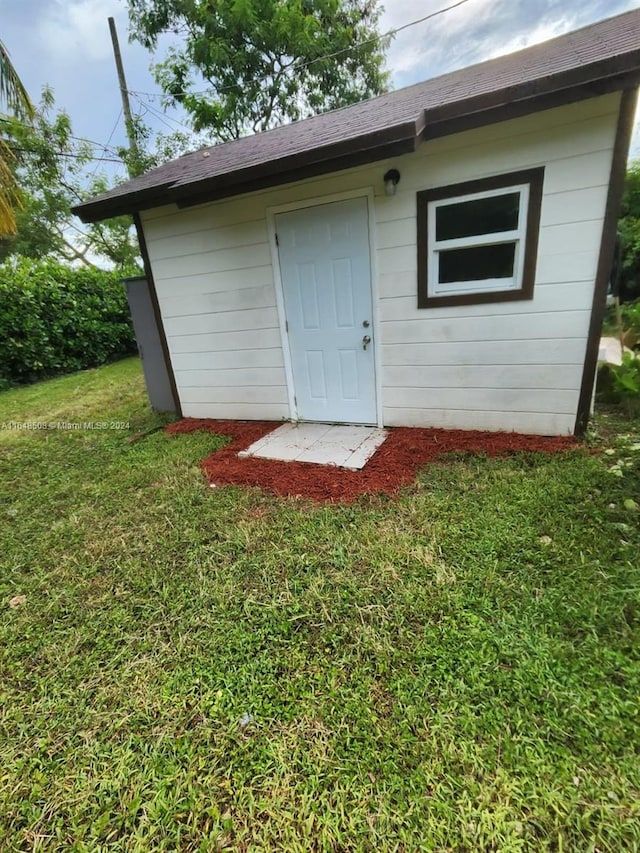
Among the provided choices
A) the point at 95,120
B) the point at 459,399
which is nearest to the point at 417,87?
→ the point at 459,399

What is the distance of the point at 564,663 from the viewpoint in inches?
56.1

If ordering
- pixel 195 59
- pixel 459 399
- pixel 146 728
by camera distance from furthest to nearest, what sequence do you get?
pixel 195 59, pixel 459 399, pixel 146 728

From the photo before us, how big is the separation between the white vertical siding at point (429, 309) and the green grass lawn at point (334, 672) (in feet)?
2.99

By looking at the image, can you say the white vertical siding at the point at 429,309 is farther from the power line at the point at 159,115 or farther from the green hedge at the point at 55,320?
the power line at the point at 159,115

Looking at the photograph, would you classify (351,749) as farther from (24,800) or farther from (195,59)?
(195,59)

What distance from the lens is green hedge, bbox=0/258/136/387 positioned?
725cm

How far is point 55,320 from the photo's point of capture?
7.96 m

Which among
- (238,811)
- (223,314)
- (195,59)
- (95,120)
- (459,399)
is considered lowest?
(238,811)

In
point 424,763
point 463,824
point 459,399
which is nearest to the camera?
point 463,824

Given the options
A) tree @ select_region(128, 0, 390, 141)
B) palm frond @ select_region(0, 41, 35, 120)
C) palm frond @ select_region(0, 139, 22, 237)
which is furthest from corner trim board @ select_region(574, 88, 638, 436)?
tree @ select_region(128, 0, 390, 141)

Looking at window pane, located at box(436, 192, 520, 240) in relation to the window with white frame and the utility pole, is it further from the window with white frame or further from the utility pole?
the utility pole

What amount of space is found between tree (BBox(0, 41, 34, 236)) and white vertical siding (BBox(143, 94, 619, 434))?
1.51m

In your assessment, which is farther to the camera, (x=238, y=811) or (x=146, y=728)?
(x=146, y=728)

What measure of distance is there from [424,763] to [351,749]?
227 millimetres
